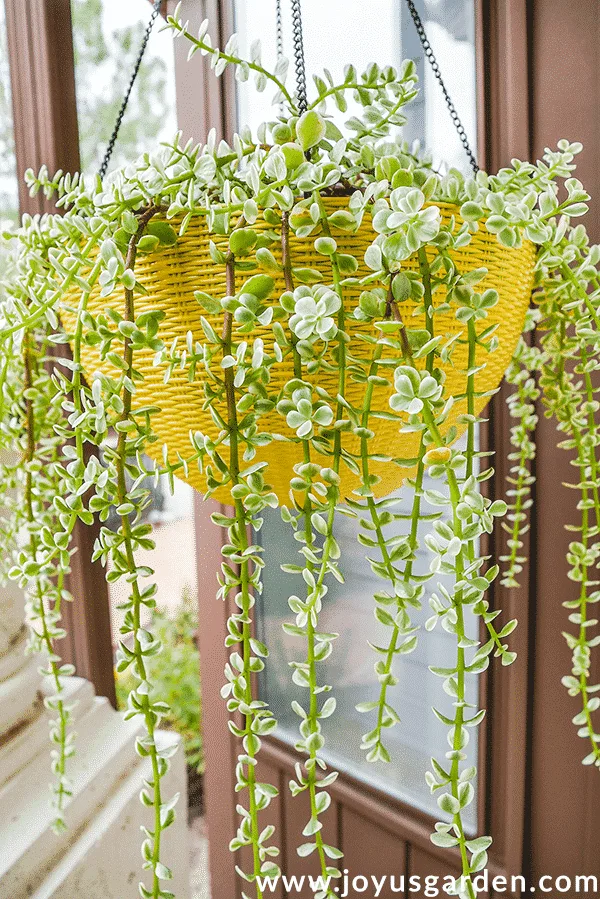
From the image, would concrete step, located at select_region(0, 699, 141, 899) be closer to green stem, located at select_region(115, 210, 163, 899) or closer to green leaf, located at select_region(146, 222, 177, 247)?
green stem, located at select_region(115, 210, 163, 899)

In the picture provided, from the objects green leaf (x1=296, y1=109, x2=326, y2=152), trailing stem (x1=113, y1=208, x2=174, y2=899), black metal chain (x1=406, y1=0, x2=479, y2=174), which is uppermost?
black metal chain (x1=406, y1=0, x2=479, y2=174)

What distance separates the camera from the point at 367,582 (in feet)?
3.93

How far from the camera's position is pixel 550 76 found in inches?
34.4

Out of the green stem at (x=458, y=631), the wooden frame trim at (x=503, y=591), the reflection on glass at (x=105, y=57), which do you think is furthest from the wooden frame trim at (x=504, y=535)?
the reflection on glass at (x=105, y=57)

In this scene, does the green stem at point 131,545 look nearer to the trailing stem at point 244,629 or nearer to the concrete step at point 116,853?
the trailing stem at point 244,629

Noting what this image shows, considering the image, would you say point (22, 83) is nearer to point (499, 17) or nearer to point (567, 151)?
point (499, 17)

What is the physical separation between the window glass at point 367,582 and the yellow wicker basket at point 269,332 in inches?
25.4

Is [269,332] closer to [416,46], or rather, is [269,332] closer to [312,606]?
[312,606]

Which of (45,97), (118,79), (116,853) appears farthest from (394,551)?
(118,79)

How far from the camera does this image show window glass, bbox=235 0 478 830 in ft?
3.37

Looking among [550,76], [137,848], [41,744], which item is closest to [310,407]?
[550,76]

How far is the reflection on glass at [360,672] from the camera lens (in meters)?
1.12

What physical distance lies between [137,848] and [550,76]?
1.44m

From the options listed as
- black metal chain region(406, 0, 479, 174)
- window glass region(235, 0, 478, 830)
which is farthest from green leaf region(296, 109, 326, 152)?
window glass region(235, 0, 478, 830)
